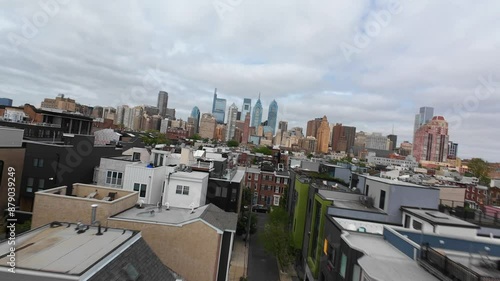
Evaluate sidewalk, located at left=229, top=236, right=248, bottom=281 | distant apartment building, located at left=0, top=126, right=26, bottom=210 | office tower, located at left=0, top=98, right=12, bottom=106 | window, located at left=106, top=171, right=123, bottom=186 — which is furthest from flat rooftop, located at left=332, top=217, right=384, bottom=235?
office tower, located at left=0, top=98, right=12, bottom=106

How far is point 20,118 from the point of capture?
56.0 meters

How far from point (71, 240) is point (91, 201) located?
226 inches

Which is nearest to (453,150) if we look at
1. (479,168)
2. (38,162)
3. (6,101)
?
(479,168)

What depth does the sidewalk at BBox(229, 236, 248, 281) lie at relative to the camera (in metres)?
25.8

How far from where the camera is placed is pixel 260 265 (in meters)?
29.2

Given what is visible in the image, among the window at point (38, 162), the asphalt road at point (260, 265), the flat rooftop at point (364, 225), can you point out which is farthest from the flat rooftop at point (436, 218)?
the window at point (38, 162)

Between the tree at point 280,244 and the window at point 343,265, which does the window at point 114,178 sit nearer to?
the tree at point 280,244

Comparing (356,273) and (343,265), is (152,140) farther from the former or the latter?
(356,273)

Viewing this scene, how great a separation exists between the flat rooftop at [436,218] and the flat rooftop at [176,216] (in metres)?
11.8

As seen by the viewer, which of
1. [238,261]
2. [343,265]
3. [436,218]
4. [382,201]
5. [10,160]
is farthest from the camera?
[238,261]

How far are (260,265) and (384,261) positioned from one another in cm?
2017

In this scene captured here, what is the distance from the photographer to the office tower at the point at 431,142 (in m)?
120

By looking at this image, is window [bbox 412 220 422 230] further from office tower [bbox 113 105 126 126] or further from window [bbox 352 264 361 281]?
office tower [bbox 113 105 126 126]

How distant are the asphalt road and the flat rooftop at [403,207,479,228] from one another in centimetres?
1345
